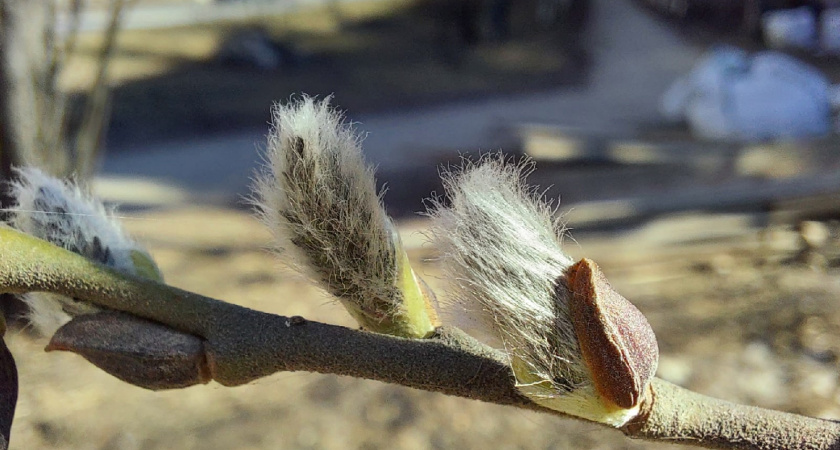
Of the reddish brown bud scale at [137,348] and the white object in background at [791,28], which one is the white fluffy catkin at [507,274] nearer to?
the reddish brown bud scale at [137,348]

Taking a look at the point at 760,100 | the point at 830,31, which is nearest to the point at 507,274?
the point at 760,100

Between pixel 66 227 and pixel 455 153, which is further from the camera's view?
pixel 455 153

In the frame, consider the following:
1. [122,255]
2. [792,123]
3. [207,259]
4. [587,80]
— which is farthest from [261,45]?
[122,255]

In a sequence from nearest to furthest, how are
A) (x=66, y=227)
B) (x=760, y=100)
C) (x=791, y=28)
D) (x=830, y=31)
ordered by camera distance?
(x=66, y=227) < (x=760, y=100) < (x=830, y=31) < (x=791, y=28)

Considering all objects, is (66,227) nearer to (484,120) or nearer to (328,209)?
(328,209)

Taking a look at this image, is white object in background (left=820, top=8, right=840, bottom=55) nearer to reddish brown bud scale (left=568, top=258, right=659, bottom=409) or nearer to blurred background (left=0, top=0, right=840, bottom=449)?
blurred background (left=0, top=0, right=840, bottom=449)

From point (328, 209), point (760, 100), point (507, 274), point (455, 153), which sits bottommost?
point (760, 100)

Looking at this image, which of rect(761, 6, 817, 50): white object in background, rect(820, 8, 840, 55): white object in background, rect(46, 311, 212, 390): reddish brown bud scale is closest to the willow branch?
rect(46, 311, 212, 390): reddish brown bud scale
